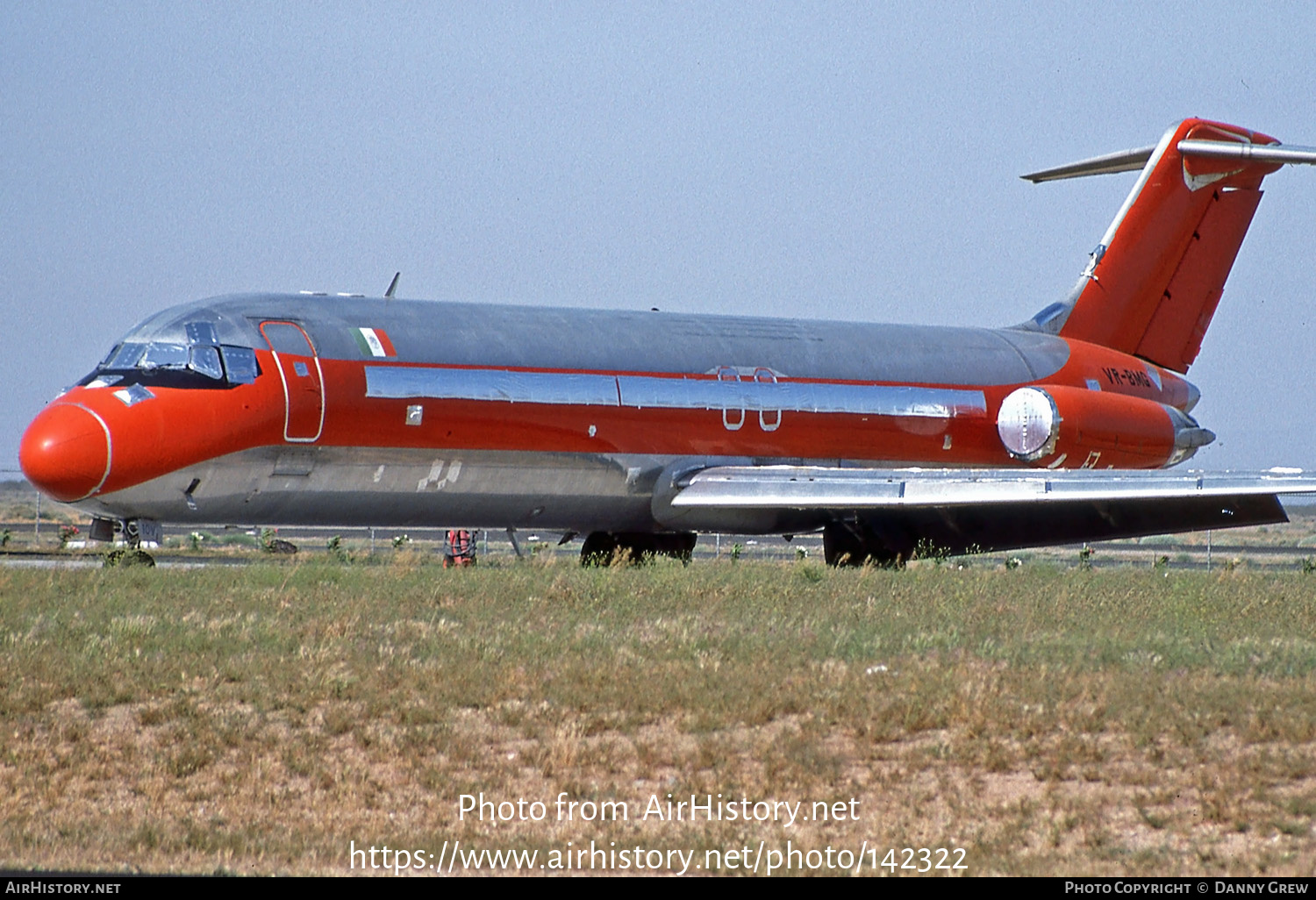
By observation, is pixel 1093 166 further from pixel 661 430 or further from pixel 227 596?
pixel 227 596

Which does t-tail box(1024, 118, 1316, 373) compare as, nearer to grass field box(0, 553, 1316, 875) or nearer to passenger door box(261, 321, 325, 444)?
grass field box(0, 553, 1316, 875)

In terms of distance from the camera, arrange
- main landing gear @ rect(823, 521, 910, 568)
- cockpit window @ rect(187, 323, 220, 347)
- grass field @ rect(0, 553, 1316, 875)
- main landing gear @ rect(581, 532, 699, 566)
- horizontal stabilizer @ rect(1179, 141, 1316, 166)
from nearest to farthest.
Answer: grass field @ rect(0, 553, 1316, 875) → cockpit window @ rect(187, 323, 220, 347) → main landing gear @ rect(823, 521, 910, 568) → main landing gear @ rect(581, 532, 699, 566) → horizontal stabilizer @ rect(1179, 141, 1316, 166)

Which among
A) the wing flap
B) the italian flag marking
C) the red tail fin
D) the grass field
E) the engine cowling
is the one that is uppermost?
the red tail fin

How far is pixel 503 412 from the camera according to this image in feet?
74.7

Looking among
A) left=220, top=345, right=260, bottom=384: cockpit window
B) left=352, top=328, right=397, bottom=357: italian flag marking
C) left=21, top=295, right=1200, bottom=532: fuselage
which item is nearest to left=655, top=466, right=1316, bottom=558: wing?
left=21, top=295, right=1200, bottom=532: fuselage

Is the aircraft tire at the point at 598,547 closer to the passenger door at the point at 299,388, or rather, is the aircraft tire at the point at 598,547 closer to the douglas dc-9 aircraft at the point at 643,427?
the douglas dc-9 aircraft at the point at 643,427

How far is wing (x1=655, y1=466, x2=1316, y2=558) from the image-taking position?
23.1 metres

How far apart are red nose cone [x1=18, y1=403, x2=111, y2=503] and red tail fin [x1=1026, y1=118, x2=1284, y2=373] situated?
58.6ft

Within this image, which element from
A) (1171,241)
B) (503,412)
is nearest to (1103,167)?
(1171,241)

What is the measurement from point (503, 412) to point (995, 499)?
23.5 ft

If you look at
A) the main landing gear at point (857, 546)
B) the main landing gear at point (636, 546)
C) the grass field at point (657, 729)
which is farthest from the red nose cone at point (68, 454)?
the main landing gear at point (857, 546)

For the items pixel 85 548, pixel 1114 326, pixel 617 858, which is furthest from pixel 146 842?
pixel 85 548

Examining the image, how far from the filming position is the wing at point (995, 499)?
23.1 m

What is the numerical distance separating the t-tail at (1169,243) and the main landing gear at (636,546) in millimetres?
8304
